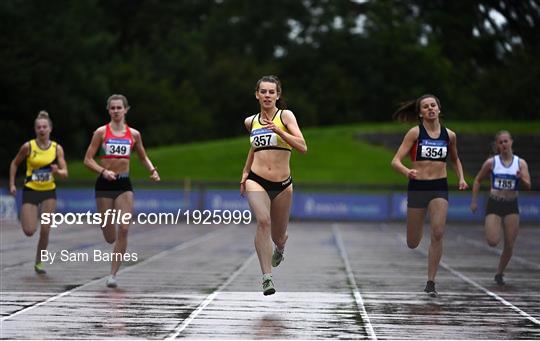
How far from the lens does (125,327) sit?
9.64 metres

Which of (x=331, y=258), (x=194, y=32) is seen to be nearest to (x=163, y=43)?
(x=194, y=32)

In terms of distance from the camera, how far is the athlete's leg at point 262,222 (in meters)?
11.1

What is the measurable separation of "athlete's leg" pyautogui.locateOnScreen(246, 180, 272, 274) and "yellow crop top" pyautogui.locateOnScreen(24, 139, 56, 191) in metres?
5.42

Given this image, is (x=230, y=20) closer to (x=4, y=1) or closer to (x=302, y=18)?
(x=302, y=18)

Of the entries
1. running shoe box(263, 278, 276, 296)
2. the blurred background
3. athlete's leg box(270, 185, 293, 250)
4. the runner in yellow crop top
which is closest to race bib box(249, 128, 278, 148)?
the runner in yellow crop top

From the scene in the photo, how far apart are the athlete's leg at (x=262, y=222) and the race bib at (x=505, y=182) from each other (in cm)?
472

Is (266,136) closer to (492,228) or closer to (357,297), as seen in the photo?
(357,297)

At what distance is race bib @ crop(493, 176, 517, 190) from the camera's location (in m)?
14.8

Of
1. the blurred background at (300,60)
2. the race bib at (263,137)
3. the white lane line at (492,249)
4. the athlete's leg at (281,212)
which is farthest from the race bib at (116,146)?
the blurred background at (300,60)

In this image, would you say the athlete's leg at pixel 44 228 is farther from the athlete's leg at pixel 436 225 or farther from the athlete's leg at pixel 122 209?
the athlete's leg at pixel 436 225

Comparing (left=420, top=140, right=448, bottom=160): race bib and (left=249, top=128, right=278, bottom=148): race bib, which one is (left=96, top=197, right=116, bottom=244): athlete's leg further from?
(left=420, top=140, right=448, bottom=160): race bib

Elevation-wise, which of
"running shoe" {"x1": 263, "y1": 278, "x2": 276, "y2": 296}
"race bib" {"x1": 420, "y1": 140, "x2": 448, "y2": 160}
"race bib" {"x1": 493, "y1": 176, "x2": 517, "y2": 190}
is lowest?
"running shoe" {"x1": 263, "y1": 278, "x2": 276, "y2": 296}

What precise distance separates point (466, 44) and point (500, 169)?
2520 inches

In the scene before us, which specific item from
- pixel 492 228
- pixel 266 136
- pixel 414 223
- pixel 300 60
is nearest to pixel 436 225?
pixel 414 223
